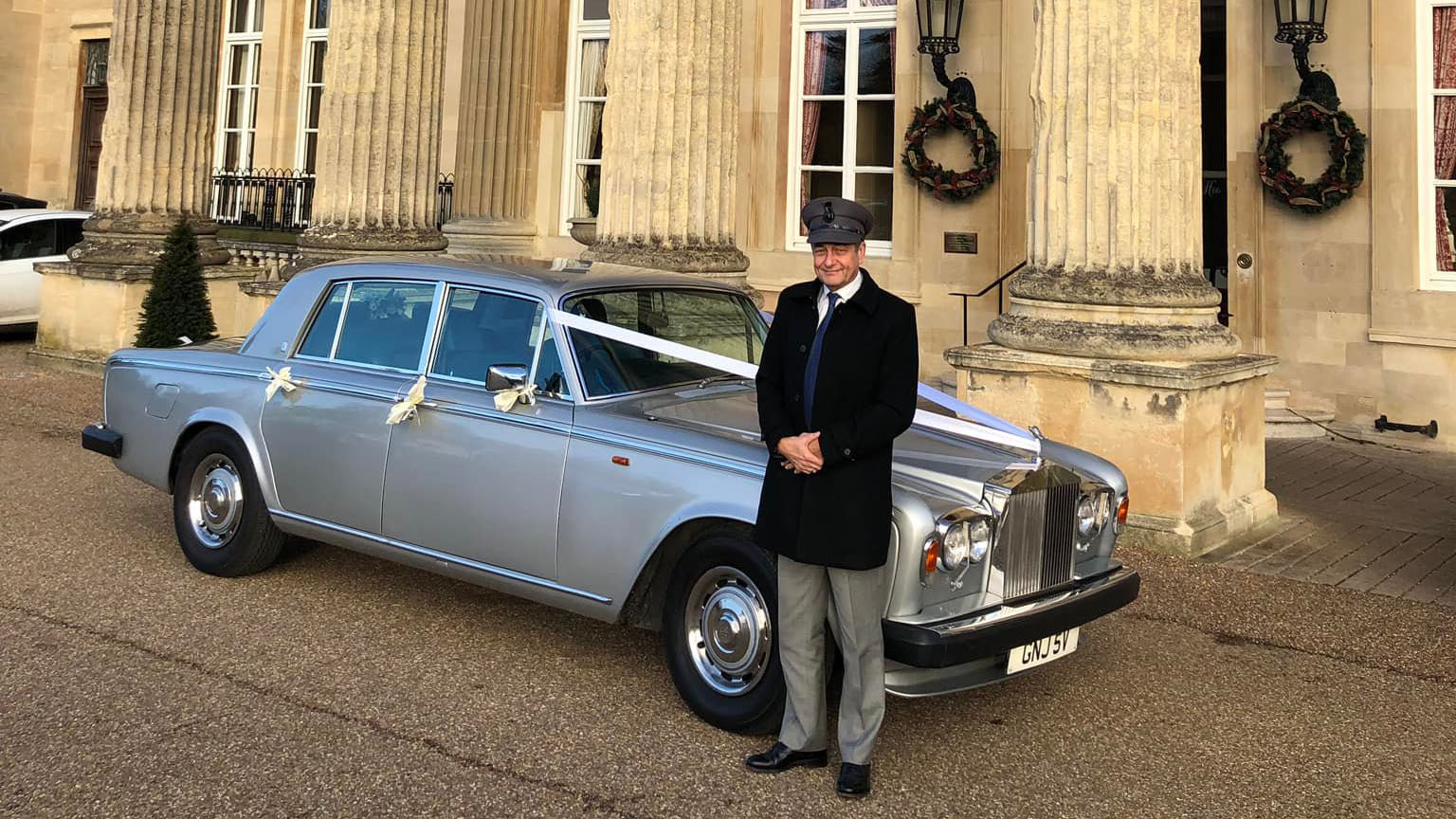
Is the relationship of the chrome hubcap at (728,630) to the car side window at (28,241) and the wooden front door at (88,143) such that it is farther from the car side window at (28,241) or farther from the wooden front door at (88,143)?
the wooden front door at (88,143)

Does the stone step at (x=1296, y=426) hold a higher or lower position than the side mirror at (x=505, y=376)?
lower

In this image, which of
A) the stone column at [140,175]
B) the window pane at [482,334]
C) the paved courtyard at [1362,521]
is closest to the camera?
the window pane at [482,334]

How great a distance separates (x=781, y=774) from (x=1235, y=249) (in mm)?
9731

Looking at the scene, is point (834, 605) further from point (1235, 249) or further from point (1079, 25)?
point (1235, 249)

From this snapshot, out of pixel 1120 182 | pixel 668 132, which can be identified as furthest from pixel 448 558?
pixel 668 132

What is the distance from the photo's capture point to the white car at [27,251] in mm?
15117

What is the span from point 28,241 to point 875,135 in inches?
414

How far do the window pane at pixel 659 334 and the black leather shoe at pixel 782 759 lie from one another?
157 centimetres

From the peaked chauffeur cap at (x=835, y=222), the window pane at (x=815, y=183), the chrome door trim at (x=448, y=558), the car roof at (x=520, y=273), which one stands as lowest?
the chrome door trim at (x=448, y=558)

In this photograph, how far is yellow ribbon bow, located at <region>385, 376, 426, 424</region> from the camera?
16.6 ft

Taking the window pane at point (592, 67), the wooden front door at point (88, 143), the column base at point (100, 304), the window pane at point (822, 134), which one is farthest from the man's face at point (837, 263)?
the wooden front door at point (88, 143)

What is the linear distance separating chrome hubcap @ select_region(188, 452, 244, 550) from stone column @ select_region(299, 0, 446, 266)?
202 inches

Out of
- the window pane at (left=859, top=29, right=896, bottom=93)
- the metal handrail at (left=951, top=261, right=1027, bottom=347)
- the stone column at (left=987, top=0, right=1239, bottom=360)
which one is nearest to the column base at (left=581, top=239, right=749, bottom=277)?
the stone column at (left=987, top=0, right=1239, bottom=360)

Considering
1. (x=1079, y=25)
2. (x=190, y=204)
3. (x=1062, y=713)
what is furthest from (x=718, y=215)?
(x=190, y=204)
